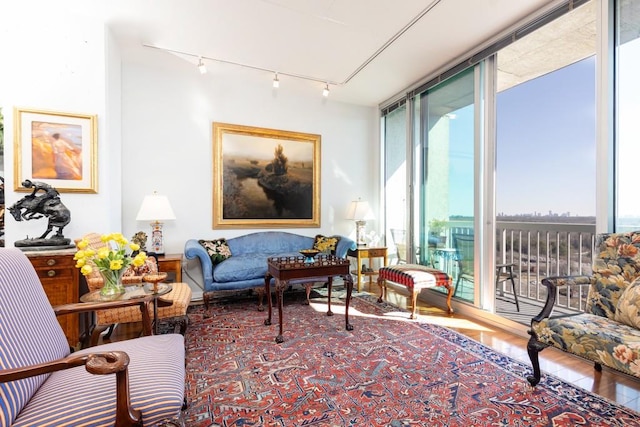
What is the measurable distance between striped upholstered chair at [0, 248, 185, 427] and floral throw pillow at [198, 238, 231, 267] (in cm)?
231

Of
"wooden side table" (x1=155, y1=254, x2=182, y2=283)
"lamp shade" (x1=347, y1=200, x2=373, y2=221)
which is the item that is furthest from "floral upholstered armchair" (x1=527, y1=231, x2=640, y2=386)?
"wooden side table" (x1=155, y1=254, x2=182, y2=283)

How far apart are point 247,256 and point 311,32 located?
280 cm

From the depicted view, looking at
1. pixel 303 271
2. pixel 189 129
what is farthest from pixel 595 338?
pixel 189 129

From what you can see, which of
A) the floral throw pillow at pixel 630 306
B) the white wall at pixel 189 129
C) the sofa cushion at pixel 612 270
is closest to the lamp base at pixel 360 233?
the white wall at pixel 189 129

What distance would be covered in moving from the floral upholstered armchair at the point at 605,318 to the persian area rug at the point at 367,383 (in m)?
0.28

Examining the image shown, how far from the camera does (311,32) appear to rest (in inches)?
124

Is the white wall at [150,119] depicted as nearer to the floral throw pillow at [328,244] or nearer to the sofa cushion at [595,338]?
the floral throw pillow at [328,244]

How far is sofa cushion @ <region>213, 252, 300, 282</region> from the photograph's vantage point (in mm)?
3578

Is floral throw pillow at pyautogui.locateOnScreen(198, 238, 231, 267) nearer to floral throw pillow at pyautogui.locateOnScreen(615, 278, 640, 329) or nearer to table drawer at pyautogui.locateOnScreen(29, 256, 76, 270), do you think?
table drawer at pyautogui.locateOnScreen(29, 256, 76, 270)

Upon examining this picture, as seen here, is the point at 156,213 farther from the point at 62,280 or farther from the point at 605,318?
the point at 605,318

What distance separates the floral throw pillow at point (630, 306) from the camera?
1.83 metres

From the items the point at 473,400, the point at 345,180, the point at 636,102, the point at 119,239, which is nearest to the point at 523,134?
the point at 636,102

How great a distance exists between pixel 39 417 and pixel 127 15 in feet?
10.7

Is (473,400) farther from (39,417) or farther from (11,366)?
(11,366)
